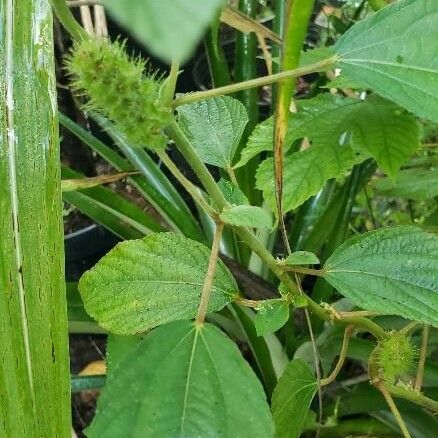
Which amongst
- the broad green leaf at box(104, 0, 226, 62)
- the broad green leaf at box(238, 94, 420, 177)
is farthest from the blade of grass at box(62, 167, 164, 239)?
the broad green leaf at box(104, 0, 226, 62)

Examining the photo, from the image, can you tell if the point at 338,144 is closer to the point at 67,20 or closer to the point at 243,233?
the point at 243,233

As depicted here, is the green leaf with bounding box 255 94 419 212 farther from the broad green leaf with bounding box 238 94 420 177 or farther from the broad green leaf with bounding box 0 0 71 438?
the broad green leaf with bounding box 0 0 71 438

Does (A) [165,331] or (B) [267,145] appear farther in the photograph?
(B) [267,145]

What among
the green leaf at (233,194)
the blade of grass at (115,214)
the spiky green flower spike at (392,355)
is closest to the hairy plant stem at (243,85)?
the green leaf at (233,194)

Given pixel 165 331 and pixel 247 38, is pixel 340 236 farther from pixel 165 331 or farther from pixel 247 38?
pixel 165 331

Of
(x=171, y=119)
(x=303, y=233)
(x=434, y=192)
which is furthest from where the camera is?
(x=303, y=233)

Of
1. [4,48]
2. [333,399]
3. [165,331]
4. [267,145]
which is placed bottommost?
[333,399]

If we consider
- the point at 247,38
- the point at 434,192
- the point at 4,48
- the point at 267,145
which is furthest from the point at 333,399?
the point at 4,48

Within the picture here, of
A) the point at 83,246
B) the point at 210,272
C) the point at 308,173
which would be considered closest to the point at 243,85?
the point at 210,272
